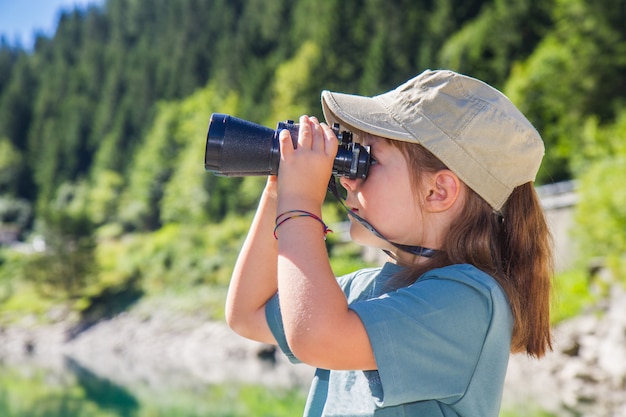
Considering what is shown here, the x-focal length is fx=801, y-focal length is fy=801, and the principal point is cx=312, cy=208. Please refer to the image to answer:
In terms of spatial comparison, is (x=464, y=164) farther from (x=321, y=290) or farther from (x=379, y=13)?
(x=379, y=13)

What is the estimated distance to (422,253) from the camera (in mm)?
1065

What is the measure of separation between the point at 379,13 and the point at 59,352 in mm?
14249

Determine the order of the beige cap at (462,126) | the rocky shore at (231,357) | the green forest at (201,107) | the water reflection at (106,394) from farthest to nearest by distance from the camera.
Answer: the green forest at (201,107) → the water reflection at (106,394) → the rocky shore at (231,357) → the beige cap at (462,126)

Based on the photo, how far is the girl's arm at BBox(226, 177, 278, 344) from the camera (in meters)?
1.21

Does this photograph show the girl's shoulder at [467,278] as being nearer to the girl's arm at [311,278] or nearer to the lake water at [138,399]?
the girl's arm at [311,278]

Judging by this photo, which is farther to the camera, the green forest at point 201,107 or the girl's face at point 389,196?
the green forest at point 201,107

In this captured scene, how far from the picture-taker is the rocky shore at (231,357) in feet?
24.9

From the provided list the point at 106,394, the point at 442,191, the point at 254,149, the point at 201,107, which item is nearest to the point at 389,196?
the point at 442,191

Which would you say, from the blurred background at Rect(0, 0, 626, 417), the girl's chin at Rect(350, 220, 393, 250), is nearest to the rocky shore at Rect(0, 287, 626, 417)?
the blurred background at Rect(0, 0, 626, 417)

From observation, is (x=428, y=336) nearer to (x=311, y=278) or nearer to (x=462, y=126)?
(x=311, y=278)

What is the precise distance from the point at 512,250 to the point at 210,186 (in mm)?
23614

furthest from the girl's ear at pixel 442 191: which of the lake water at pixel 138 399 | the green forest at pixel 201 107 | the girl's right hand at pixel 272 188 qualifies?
the lake water at pixel 138 399

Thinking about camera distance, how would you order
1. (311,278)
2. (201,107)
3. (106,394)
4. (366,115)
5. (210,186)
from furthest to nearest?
(201,107) → (210,186) → (106,394) → (366,115) → (311,278)

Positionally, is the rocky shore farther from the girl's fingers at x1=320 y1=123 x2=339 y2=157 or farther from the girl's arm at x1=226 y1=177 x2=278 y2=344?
the girl's fingers at x1=320 y1=123 x2=339 y2=157
